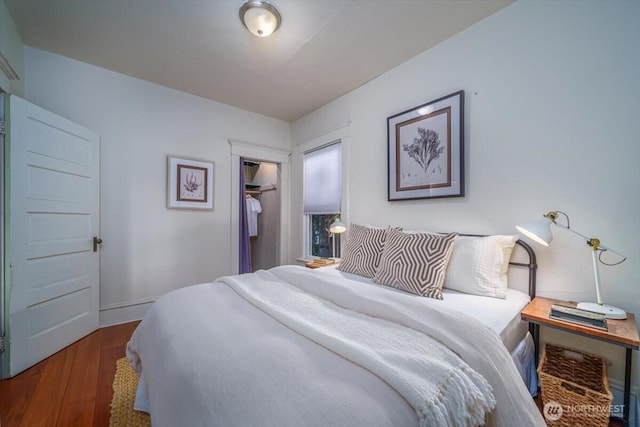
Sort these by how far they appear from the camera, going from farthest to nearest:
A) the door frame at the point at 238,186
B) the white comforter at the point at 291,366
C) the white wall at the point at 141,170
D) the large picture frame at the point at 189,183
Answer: the door frame at the point at 238,186 < the large picture frame at the point at 189,183 < the white wall at the point at 141,170 < the white comforter at the point at 291,366

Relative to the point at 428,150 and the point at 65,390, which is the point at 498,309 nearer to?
the point at 428,150

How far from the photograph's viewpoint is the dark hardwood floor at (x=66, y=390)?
58.0 inches

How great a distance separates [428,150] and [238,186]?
2.51m

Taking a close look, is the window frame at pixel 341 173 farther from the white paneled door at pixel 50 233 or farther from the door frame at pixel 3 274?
the door frame at pixel 3 274

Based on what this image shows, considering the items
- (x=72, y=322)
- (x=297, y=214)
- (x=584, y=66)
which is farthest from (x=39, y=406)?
(x=584, y=66)

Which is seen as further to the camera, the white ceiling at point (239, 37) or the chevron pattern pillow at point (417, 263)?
the white ceiling at point (239, 37)

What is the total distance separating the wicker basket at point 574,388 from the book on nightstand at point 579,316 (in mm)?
311

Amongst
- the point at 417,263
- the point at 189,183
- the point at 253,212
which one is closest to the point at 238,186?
the point at 189,183

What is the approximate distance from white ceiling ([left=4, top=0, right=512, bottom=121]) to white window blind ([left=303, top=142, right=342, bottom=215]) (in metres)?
0.83

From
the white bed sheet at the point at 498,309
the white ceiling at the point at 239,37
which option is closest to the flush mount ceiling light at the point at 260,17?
the white ceiling at the point at 239,37

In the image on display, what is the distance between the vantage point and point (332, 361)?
34.6 inches

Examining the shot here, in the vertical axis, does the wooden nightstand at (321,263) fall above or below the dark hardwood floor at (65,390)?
above

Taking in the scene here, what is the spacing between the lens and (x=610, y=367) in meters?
1.51

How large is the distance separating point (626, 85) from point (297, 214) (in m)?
3.34
